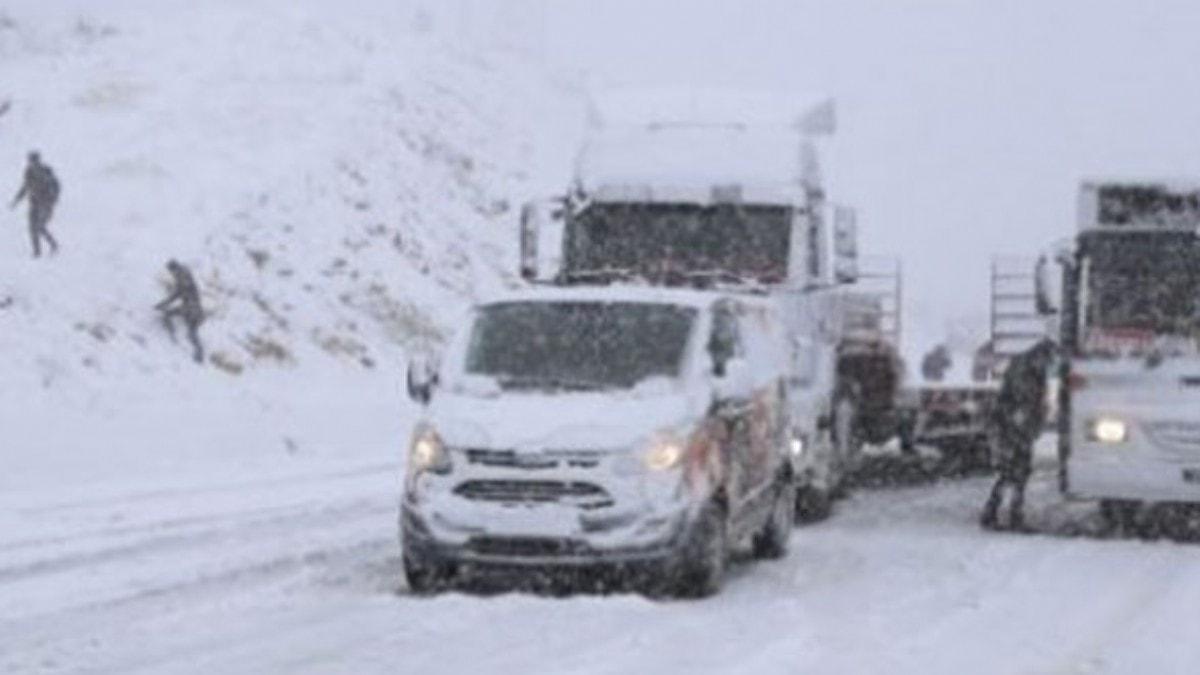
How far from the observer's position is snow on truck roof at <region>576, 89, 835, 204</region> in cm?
2088

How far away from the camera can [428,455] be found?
14992 mm

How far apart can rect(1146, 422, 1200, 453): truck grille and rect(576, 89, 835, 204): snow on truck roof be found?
3627 mm

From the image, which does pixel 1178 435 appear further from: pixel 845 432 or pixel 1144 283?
pixel 845 432

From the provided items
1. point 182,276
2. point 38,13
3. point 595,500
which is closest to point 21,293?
point 182,276

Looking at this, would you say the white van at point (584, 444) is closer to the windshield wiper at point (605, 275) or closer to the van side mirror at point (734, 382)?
the van side mirror at point (734, 382)

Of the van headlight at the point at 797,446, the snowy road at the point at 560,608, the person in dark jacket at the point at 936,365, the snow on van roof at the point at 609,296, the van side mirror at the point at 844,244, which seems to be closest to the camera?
the snowy road at the point at 560,608

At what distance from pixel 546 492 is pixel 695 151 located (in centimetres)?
723

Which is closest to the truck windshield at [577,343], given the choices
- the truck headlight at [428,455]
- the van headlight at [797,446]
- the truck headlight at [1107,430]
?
the truck headlight at [428,455]

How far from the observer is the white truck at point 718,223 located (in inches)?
805

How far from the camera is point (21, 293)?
106 ft

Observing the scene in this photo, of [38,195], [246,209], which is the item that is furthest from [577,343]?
[246,209]

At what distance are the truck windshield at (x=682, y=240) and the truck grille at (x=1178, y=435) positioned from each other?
3.32 meters

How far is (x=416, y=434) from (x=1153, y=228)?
302 inches

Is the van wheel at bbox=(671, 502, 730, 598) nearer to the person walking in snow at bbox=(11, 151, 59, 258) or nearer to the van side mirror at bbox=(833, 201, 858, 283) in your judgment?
the van side mirror at bbox=(833, 201, 858, 283)
